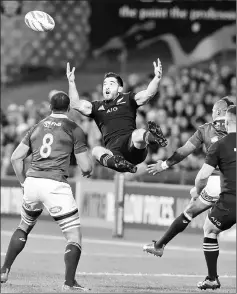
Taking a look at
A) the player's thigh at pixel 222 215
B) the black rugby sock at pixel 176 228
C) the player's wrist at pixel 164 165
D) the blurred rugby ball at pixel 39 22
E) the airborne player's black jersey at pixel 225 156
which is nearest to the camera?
the airborne player's black jersey at pixel 225 156

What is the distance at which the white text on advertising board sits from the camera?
21062mm

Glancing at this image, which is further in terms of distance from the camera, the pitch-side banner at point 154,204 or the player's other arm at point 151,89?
the pitch-side banner at point 154,204

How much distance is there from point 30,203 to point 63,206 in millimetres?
498

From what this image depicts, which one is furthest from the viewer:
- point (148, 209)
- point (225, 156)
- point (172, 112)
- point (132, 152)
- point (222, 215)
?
point (172, 112)

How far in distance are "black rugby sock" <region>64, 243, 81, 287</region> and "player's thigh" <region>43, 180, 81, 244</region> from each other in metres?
0.10

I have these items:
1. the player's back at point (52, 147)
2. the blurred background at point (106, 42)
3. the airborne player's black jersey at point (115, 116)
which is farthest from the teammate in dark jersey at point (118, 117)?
the blurred background at point (106, 42)

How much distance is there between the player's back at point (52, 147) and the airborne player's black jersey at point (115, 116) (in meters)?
1.59

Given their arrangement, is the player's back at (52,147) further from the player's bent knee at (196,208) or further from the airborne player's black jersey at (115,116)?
the player's bent knee at (196,208)

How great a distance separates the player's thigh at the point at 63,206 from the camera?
11.4 m

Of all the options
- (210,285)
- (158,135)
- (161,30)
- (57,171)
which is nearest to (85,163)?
(57,171)

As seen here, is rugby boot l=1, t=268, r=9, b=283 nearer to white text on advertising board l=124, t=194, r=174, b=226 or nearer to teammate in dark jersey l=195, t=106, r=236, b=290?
teammate in dark jersey l=195, t=106, r=236, b=290

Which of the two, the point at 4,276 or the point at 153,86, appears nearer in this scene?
the point at 4,276

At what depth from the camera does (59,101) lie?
456 inches

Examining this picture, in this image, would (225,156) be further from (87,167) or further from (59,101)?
(59,101)
